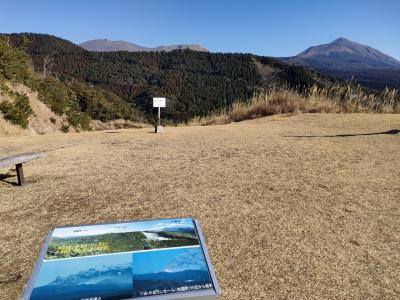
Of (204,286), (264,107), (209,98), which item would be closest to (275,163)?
(204,286)

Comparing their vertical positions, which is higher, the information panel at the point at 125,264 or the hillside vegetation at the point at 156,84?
the information panel at the point at 125,264

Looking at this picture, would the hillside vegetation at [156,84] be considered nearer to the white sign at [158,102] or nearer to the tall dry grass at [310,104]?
the tall dry grass at [310,104]

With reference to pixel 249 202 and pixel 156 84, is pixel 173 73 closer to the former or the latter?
pixel 156 84

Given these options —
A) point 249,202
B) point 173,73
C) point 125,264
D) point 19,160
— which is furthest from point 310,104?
point 173,73

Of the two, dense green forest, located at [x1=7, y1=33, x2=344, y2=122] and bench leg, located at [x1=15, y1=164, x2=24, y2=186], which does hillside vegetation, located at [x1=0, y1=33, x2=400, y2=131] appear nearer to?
dense green forest, located at [x1=7, y1=33, x2=344, y2=122]

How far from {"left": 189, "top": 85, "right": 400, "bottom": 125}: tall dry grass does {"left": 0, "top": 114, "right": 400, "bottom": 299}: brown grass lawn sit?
4.63 m

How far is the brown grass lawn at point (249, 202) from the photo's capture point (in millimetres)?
3029

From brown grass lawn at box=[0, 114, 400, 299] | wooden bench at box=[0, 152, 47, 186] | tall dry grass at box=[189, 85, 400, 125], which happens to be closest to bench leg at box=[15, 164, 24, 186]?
wooden bench at box=[0, 152, 47, 186]

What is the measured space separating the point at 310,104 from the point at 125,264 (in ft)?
38.7

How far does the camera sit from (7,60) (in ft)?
53.5

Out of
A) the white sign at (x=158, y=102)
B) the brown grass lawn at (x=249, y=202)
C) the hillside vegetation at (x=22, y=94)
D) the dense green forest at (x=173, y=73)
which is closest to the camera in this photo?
the brown grass lawn at (x=249, y=202)

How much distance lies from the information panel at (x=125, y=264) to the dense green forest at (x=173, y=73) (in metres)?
61.3

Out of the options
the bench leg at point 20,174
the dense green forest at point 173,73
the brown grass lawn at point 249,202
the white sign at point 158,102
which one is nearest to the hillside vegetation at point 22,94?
the white sign at point 158,102

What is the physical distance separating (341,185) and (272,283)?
101 inches
